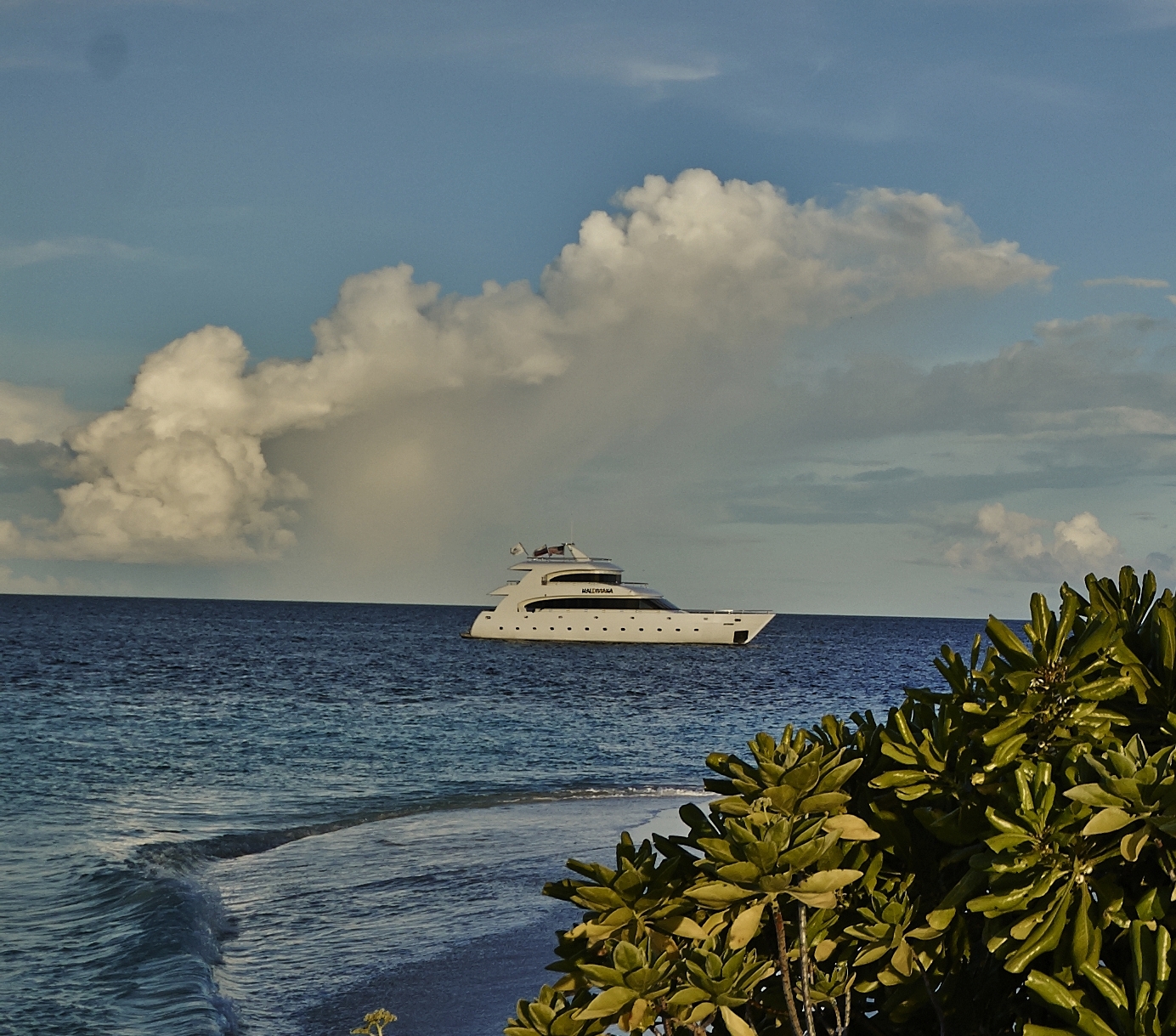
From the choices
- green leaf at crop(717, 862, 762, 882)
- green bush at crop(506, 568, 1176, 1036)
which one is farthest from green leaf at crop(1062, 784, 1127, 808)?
green leaf at crop(717, 862, 762, 882)

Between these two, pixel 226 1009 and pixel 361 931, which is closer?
pixel 226 1009

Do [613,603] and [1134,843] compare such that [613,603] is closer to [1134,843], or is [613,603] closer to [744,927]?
[744,927]

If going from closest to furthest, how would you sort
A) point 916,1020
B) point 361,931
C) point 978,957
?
point 978,957
point 916,1020
point 361,931

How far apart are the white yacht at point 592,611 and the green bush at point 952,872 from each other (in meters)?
51.5

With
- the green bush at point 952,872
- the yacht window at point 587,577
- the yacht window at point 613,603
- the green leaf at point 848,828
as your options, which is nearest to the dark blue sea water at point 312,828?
the green bush at point 952,872

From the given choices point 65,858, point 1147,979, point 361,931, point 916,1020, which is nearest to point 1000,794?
point 1147,979

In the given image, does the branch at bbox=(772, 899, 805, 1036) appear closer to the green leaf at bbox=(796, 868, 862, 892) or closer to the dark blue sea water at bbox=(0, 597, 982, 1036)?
the green leaf at bbox=(796, 868, 862, 892)

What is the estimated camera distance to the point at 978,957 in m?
2.70

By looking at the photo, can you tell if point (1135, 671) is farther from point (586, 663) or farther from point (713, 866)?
point (586, 663)

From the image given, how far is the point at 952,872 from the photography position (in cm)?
281

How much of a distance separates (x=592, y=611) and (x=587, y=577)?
1.88m

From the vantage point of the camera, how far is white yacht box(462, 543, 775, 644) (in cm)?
5462

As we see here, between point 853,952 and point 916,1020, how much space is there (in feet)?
0.99

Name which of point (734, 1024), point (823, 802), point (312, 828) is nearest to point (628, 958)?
point (734, 1024)
